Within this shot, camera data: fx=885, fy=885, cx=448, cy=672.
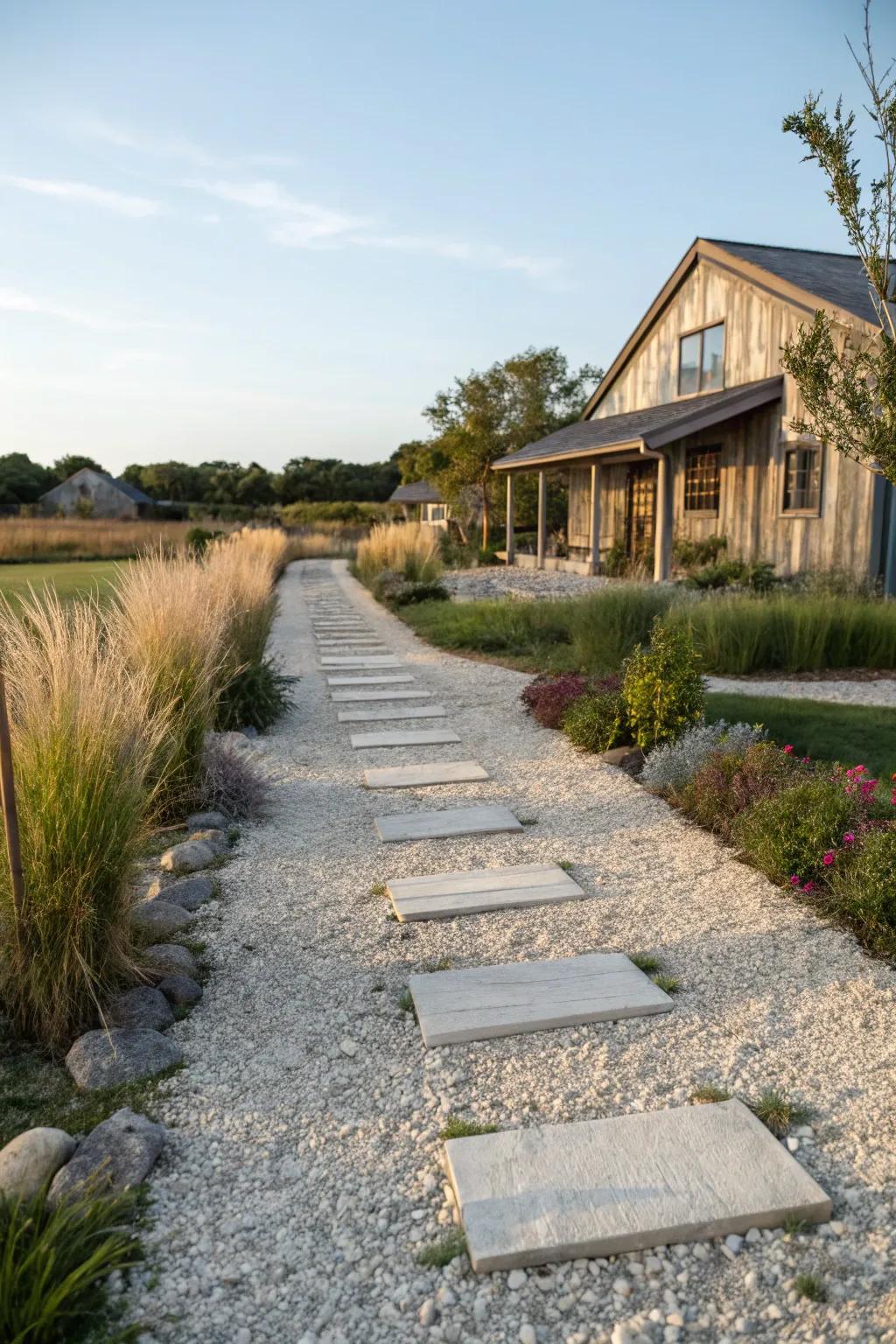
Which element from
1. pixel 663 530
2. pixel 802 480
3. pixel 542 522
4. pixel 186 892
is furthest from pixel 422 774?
pixel 542 522

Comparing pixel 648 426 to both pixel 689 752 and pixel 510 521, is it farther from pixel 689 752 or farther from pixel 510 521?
pixel 689 752

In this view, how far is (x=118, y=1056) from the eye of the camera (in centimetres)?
241

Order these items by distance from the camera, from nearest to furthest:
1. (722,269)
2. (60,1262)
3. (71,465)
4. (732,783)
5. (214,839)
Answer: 1. (60,1262)
2. (214,839)
3. (732,783)
4. (722,269)
5. (71,465)

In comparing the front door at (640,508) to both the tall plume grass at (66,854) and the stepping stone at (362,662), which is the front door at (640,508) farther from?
the tall plume grass at (66,854)

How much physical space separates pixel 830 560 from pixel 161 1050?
11.3 metres

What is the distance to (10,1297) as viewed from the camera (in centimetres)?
154

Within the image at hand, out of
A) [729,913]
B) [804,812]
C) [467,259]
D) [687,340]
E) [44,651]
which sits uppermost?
[467,259]

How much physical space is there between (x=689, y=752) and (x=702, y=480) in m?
11.0

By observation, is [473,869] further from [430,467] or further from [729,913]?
[430,467]

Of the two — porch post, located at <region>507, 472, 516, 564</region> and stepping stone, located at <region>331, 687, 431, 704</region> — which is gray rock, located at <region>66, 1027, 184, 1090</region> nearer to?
stepping stone, located at <region>331, 687, 431, 704</region>

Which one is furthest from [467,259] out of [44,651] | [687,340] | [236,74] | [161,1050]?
[161,1050]

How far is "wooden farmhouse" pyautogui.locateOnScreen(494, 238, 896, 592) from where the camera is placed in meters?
11.6

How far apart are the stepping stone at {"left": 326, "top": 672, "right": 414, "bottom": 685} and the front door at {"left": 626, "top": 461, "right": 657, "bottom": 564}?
868 cm

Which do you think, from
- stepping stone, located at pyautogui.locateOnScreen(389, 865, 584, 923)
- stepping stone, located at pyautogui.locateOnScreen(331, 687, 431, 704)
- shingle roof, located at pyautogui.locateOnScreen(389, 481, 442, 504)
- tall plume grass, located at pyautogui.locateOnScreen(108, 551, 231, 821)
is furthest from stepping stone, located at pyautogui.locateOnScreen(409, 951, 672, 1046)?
shingle roof, located at pyautogui.locateOnScreen(389, 481, 442, 504)
